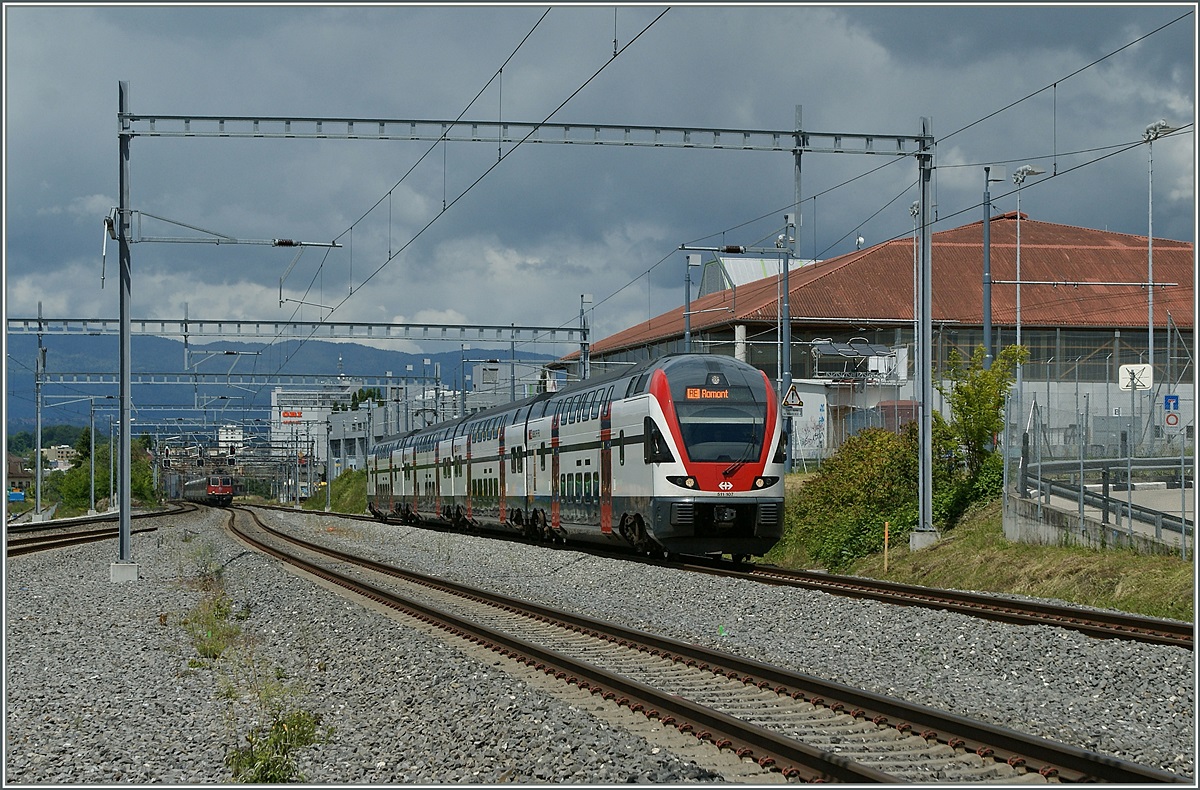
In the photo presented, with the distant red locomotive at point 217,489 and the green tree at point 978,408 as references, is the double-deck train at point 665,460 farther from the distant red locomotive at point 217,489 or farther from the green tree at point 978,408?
the distant red locomotive at point 217,489

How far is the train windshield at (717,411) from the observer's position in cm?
2425

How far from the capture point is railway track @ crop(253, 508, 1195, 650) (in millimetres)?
14266

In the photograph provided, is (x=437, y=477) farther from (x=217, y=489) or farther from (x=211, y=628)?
(x=217, y=489)

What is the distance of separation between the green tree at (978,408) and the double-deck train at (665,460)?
217 inches

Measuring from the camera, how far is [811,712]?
34.3ft

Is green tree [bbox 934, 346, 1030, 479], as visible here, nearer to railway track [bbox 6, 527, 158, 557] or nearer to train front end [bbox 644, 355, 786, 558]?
train front end [bbox 644, 355, 786, 558]

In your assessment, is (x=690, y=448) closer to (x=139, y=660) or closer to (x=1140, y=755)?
(x=139, y=660)

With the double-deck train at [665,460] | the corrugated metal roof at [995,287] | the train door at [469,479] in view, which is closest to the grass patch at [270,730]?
the double-deck train at [665,460]

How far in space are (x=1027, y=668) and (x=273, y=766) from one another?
24.5 ft

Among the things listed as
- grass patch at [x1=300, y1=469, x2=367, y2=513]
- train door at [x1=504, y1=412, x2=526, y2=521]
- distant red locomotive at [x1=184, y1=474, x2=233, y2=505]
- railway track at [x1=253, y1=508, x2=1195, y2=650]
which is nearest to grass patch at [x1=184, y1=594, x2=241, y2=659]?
railway track at [x1=253, y1=508, x2=1195, y2=650]

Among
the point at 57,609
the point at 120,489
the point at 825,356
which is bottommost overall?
the point at 57,609

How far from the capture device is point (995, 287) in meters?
69.9

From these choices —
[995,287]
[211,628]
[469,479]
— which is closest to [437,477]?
[469,479]

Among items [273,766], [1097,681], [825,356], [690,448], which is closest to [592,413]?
[690,448]
